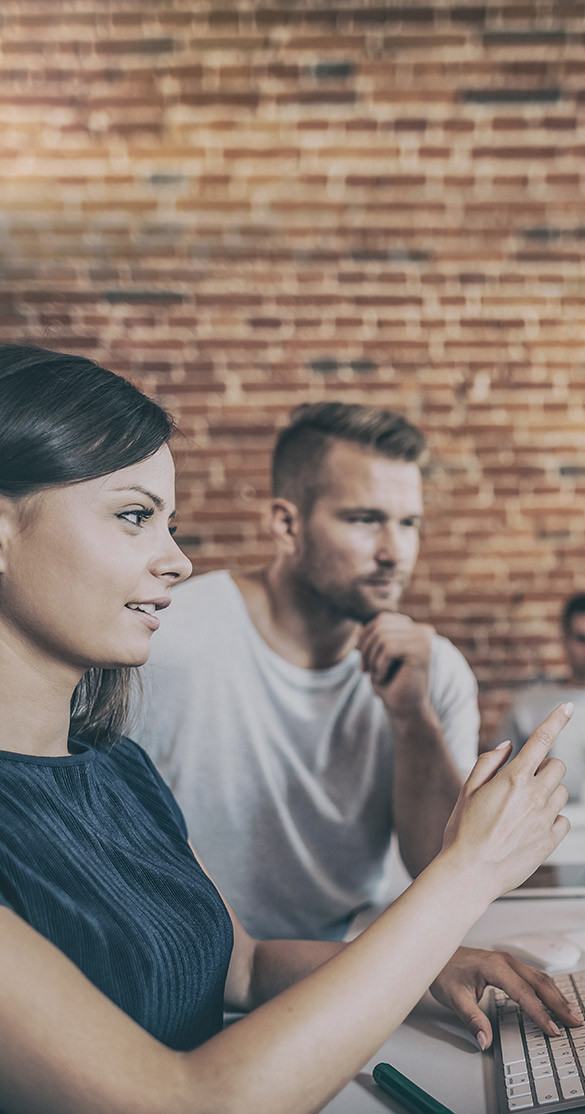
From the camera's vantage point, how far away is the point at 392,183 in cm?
291

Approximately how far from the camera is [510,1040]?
93 centimetres

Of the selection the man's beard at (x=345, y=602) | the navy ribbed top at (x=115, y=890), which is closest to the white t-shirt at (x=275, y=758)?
the man's beard at (x=345, y=602)

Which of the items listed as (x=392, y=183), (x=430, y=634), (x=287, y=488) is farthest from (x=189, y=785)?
(x=392, y=183)

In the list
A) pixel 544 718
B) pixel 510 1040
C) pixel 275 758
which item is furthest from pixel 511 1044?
pixel 544 718

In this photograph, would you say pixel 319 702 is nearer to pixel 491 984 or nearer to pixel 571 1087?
pixel 491 984

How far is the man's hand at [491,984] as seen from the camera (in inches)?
36.6

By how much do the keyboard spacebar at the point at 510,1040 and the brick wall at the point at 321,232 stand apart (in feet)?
6.58

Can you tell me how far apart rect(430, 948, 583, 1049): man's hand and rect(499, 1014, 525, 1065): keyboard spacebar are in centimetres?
2

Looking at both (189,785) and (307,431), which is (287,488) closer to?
(307,431)

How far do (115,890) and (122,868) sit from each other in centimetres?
4

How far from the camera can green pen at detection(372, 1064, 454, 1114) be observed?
0.83m

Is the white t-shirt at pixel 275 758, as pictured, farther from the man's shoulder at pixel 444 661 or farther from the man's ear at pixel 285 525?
the man's ear at pixel 285 525

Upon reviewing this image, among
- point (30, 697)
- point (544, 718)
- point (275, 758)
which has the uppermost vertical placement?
point (30, 697)

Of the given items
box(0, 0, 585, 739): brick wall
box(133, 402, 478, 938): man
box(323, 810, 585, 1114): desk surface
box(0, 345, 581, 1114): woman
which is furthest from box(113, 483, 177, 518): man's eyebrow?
box(0, 0, 585, 739): brick wall
